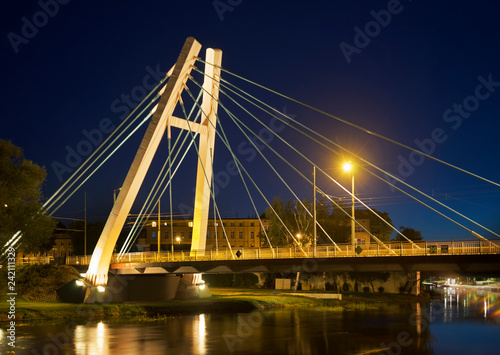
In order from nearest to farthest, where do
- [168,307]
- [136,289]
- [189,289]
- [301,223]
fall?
[168,307] < [136,289] < [189,289] < [301,223]

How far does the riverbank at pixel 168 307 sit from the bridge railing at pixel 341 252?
4439 mm

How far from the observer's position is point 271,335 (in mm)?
38938

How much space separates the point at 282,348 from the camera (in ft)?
111

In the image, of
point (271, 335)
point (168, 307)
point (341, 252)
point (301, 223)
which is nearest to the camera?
point (271, 335)

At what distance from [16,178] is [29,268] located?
42.4ft

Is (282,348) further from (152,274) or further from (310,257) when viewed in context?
(152,274)

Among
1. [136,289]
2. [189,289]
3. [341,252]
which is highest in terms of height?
[341,252]

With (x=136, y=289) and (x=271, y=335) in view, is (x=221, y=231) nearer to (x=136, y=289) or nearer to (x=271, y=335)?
(x=136, y=289)

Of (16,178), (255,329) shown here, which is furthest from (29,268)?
(255,329)

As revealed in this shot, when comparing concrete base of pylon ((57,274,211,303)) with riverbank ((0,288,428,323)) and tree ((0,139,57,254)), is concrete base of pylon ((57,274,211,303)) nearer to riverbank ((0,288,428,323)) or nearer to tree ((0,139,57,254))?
riverbank ((0,288,428,323))

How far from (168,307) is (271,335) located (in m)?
15.8

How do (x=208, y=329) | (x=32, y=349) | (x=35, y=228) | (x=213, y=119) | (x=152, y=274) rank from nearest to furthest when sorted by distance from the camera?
1. (x=32, y=349)
2. (x=208, y=329)
3. (x=35, y=228)
4. (x=213, y=119)
5. (x=152, y=274)
